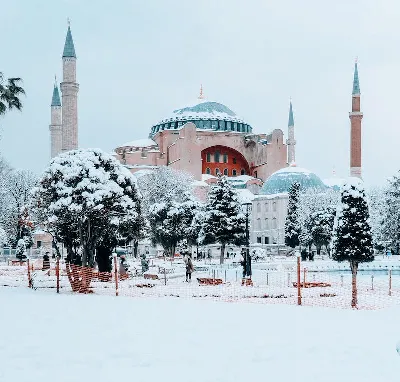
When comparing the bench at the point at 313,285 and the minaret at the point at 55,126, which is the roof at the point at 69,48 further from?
the bench at the point at 313,285

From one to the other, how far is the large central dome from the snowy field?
56.9 metres

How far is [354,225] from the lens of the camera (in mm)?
13688

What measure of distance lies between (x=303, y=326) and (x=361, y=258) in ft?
22.5

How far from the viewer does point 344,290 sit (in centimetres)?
1614

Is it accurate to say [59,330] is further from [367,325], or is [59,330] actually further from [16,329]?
[367,325]

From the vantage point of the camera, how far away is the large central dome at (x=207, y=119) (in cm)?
6581

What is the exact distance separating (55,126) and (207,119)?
54.3 ft

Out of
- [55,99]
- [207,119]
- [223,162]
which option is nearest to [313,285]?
[55,99]

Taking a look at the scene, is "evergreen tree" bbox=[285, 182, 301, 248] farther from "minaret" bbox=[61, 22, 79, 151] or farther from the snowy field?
the snowy field

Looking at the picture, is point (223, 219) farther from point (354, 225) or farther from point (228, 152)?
point (228, 152)

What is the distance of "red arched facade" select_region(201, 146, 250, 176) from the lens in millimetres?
65188

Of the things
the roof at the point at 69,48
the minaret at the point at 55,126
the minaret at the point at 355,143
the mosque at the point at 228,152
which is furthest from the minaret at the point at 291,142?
the roof at the point at 69,48

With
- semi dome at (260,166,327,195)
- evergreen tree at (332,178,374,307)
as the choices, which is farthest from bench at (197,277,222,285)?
semi dome at (260,166,327,195)

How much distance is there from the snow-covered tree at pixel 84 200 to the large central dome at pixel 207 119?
4977cm
